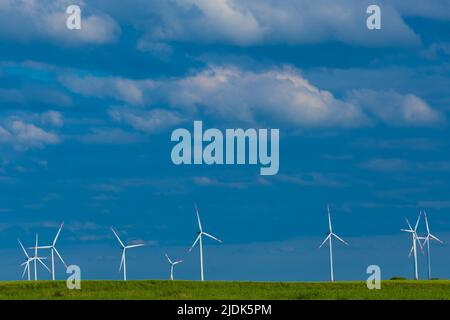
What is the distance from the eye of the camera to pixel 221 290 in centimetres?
10131

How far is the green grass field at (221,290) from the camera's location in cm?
9531

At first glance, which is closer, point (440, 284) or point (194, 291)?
point (194, 291)

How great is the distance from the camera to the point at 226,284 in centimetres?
10644

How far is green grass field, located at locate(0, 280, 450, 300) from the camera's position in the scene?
95312 mm
